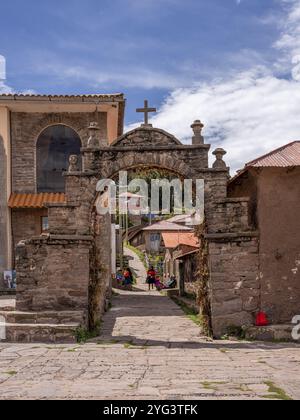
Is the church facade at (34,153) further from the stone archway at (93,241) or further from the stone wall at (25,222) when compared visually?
the stone archway at (93,241)

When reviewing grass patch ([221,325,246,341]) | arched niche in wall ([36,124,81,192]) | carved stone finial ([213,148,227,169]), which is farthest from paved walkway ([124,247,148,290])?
carved stone finial ([213,148,227,169])

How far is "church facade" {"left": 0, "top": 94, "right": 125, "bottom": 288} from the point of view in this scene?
18547 mm

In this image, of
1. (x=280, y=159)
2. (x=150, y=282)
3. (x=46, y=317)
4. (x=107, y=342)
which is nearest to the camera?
(x=107, y=342)

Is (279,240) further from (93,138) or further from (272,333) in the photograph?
(93,138)

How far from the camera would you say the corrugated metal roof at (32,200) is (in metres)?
18.4

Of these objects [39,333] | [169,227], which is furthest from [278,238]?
[169,227]

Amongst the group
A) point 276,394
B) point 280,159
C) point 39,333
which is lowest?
point 39,333

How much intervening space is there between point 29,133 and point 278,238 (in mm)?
11324

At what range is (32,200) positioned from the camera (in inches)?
734

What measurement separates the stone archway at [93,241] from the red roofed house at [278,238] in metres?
0.23

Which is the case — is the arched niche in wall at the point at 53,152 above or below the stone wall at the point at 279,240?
above

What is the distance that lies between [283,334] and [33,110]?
12.6 m

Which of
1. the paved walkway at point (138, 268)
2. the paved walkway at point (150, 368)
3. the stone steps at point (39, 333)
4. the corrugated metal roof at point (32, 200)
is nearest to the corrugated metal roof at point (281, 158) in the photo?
the paved walkway at point (150, 368)

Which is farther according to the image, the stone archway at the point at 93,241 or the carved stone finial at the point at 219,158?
the carved stone finial at the point at 219,158
